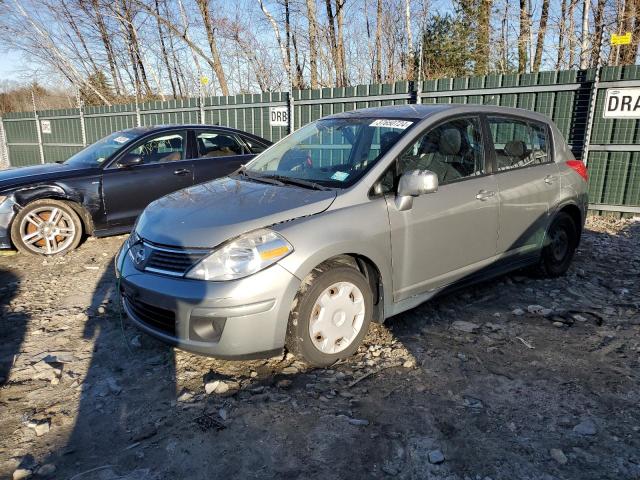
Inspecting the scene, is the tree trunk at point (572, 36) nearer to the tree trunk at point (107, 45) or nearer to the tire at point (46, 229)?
the tire at point (46, 229)

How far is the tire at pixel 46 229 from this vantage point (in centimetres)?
561

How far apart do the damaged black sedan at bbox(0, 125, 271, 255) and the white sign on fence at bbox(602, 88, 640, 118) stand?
570 centimetres

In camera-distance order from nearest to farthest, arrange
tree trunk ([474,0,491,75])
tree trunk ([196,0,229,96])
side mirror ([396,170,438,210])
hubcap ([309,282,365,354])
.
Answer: hubcap ([309,282,365,354])
side mirror ([396,170,438,210])
tree trunk ([474,0,491,75])
tree trunk ([196,0,229,96])

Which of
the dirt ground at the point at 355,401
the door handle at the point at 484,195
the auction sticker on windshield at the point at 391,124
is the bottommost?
the dirt ground at the point at 355,401

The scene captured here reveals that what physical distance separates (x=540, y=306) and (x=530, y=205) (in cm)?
91

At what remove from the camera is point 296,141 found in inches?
165

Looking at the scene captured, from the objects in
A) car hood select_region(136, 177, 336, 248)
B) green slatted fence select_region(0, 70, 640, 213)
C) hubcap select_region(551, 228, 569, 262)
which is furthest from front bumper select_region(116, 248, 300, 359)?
green slatted fence select_region(0, 70, 640, 213)

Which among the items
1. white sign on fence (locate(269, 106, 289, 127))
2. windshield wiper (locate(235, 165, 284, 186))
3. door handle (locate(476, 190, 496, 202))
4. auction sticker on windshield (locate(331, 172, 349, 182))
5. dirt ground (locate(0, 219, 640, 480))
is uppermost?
white sign on fence (locate(269, 106, 289, 127))

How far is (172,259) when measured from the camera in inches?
111

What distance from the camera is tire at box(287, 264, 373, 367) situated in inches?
111

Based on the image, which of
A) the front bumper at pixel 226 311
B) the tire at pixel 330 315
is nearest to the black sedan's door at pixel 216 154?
the front bumper at pixel 226 311

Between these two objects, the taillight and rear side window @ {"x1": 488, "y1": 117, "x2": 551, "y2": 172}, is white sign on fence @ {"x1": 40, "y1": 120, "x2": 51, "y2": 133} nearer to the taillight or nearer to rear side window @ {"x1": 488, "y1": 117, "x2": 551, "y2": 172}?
rear side window @ {"x1": 488, "y1": 117, "x2": 551, "y2": 172}

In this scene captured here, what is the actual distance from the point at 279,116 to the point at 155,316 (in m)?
8.39

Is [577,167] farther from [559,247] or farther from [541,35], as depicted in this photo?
[541,35]
